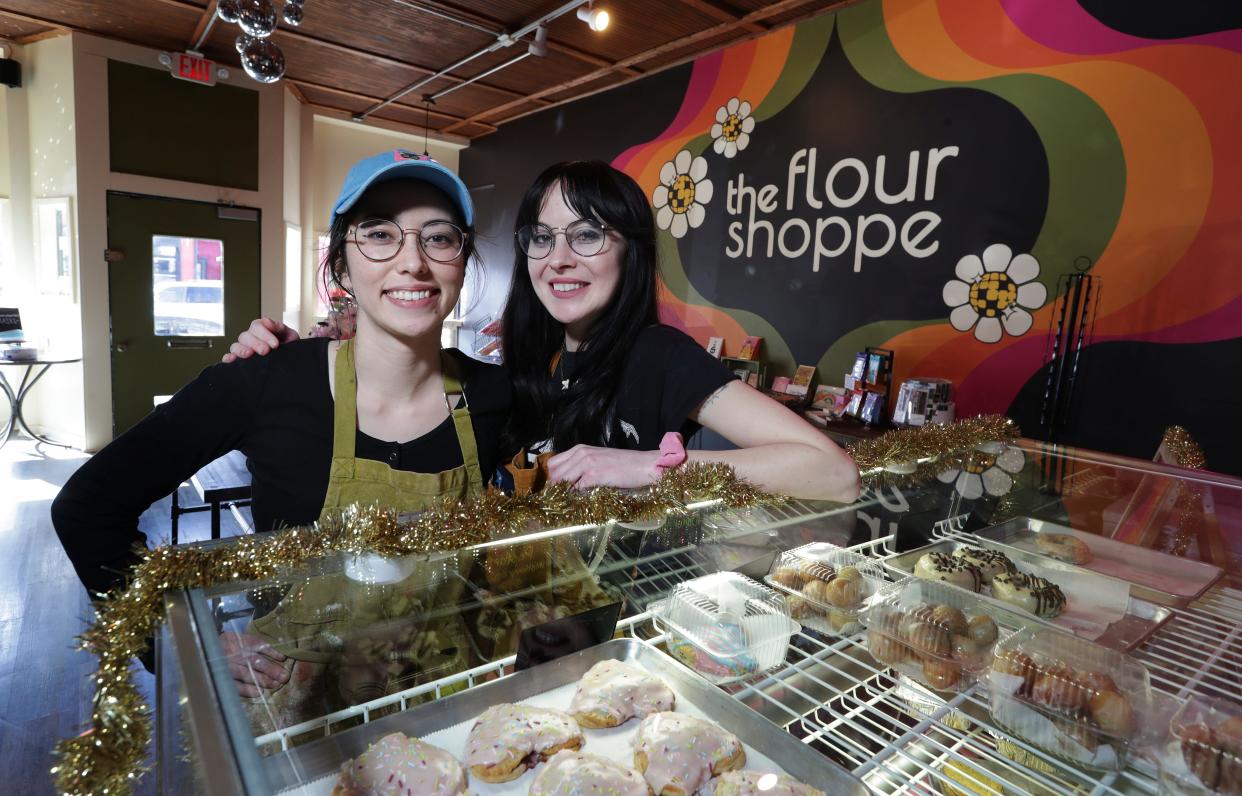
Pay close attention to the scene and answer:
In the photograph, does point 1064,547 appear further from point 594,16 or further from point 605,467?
point 594,16

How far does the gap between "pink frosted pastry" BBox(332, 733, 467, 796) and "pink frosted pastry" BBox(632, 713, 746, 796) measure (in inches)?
9.3

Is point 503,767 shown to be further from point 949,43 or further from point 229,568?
point 949,43

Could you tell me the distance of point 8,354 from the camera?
242 inches

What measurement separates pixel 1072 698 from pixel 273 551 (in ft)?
3.47

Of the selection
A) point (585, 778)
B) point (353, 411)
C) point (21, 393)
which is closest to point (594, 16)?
point (353, 411)

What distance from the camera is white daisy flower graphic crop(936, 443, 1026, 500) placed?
1660mm

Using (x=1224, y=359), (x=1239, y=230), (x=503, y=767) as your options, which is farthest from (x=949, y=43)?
(x=503, y=767)

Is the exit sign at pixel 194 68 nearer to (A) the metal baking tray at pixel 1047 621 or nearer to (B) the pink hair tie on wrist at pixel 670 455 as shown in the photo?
(B) the pink hair tie on wrist at pixel 670 455

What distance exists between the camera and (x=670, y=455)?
130 cm

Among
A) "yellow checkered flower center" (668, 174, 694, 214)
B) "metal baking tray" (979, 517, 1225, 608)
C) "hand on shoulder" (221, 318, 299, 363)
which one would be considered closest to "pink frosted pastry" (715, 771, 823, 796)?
"metal baking tray" (979, 517, 1225, 608)

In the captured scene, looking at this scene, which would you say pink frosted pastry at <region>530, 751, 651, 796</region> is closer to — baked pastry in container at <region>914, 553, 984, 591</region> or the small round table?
baked pastry in container at <region>914, 553, 984, 591</region>

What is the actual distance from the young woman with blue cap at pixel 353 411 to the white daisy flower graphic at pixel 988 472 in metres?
1.23

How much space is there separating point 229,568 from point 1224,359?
13.2 ft

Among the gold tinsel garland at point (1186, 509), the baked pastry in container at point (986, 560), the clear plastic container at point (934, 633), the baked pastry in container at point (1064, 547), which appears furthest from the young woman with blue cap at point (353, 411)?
the gold tinsel garland at point (1186, 509)
